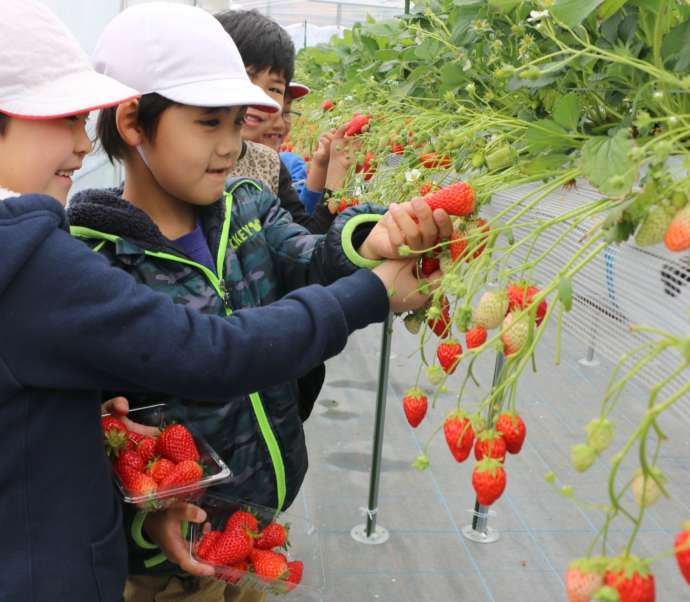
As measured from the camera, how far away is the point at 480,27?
1.13 metres

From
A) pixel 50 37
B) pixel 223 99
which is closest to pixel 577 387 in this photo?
pixel 223 99

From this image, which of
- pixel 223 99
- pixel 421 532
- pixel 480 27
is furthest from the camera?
pixel 421 532

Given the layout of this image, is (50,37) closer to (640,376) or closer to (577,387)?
(640,376)

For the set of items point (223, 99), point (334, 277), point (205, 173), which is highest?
point (223, 99)

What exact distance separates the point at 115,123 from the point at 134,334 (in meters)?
0.43

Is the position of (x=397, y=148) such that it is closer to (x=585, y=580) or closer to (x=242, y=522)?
(x=242, y=522)

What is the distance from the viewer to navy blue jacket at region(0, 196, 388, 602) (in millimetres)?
732

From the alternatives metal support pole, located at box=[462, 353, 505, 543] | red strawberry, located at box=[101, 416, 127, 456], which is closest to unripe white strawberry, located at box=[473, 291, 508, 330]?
red strawberry, located at box=[101, 416, 127, 456]

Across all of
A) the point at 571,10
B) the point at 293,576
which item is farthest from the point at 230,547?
the point at 571,10

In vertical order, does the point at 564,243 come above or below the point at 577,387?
above

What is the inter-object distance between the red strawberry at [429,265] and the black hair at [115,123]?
394mm

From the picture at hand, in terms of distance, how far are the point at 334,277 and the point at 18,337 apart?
1.44 ft

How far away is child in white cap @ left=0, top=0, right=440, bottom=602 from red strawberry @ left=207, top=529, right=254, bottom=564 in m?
0.21

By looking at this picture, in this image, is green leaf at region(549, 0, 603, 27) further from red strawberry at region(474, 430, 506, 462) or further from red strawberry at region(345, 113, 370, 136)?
red strawberry at region(345, 113, 370, 136)
